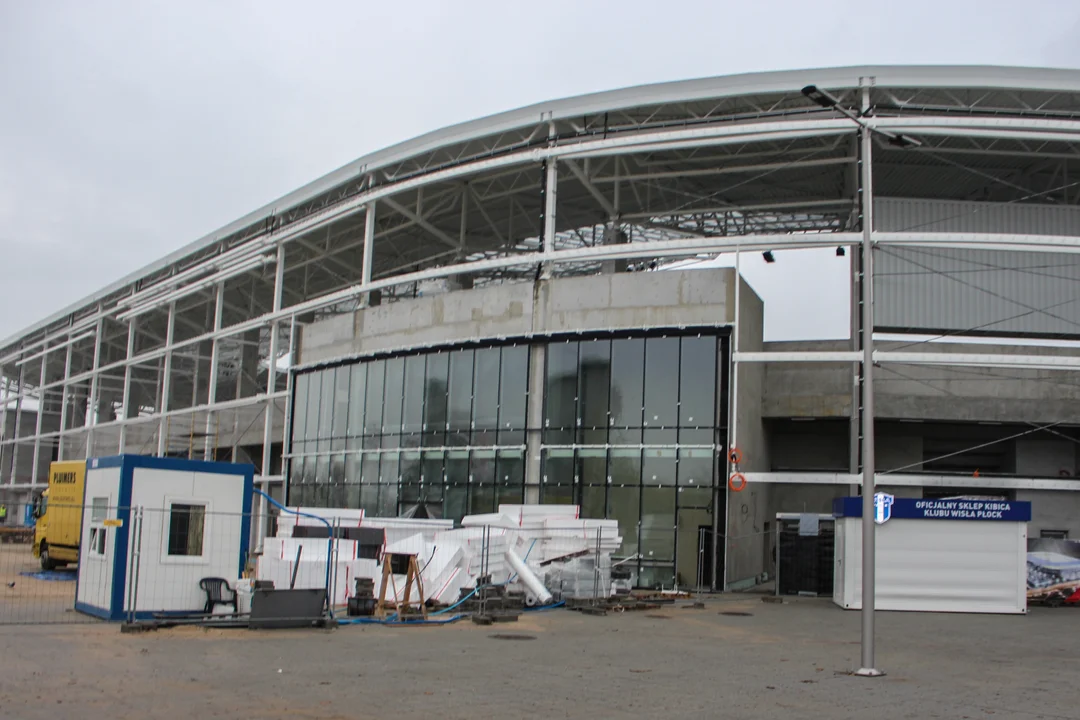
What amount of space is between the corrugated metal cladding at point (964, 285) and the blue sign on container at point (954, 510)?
10.3 metres

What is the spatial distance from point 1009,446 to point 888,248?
11036 millimetres

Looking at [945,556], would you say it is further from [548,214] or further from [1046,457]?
[548,214]

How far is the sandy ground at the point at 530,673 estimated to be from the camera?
35.0 ft

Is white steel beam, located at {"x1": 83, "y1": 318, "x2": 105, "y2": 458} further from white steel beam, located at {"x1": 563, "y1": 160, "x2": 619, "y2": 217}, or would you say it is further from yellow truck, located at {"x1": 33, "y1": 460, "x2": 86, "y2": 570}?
white steel beam, located at {"x1": 563, "y1": 160, "x2": 619, "y2": 217}

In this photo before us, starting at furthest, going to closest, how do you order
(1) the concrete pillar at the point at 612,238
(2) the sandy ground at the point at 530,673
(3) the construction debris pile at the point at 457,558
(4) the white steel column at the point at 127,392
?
(4) the white steel column at the point at 127,392
(1) the concrete pillar at the point at 612,238
(3) the construction debris pile at the point at 457,558
(2) the sandy ground at the point at 530,673

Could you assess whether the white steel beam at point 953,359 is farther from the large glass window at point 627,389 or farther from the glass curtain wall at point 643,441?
the large glass window at point 627,389

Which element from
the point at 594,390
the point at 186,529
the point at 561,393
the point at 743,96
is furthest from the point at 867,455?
the point at 743,96

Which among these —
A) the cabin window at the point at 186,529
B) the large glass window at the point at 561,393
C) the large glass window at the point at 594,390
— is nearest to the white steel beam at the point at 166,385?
the large glass window at the point at 561,393

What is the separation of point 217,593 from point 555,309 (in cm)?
1811

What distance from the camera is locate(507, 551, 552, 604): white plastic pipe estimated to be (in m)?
23.9

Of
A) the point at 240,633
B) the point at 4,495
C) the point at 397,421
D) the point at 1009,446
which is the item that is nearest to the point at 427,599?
the point at 240,633

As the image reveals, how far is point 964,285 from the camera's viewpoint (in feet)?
116

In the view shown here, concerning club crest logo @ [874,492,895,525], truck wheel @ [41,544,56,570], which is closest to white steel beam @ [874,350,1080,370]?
club crest logo @ [874,492,895,525]

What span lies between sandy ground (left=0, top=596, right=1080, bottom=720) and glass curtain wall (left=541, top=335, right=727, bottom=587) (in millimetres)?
11531
